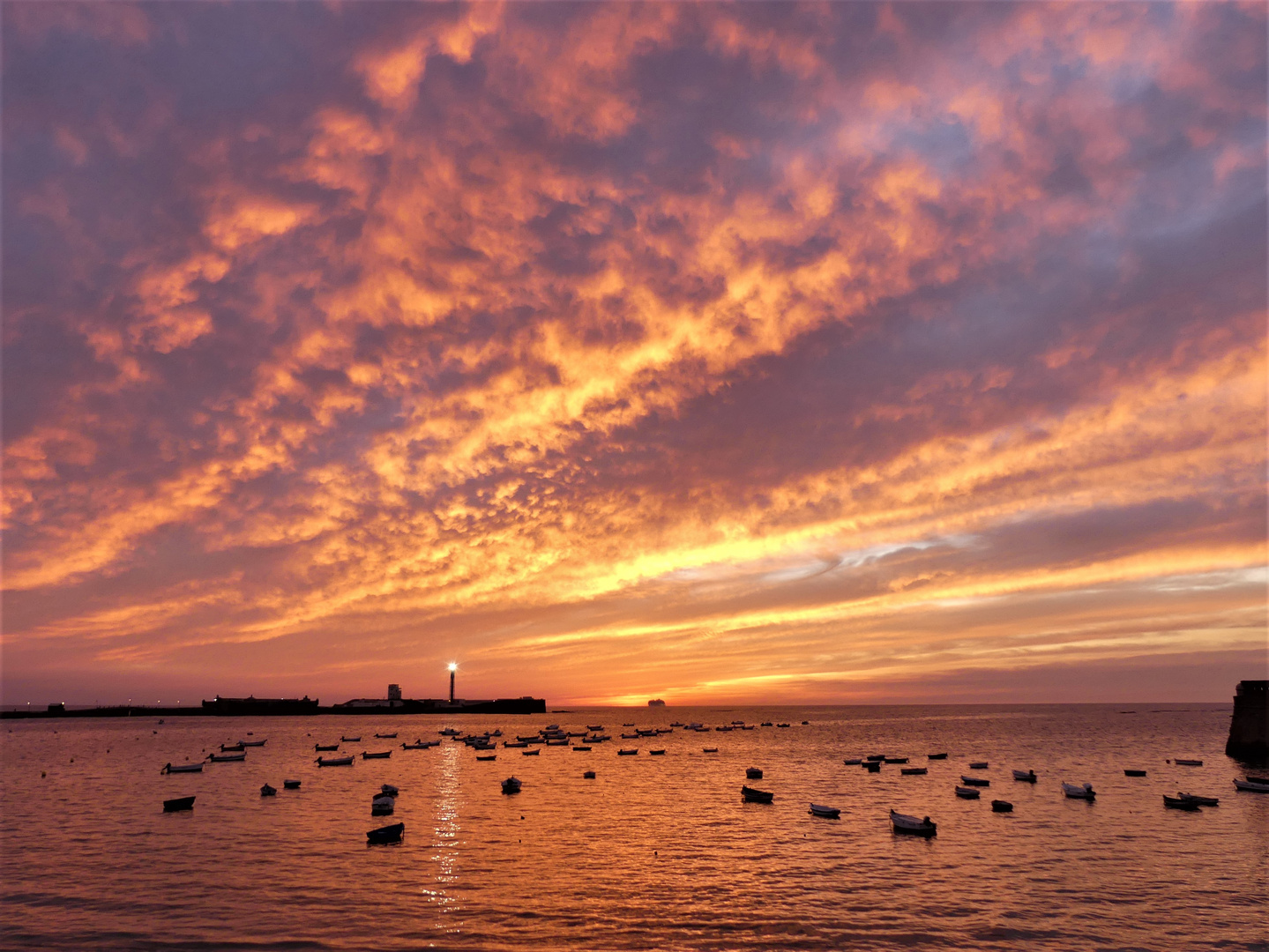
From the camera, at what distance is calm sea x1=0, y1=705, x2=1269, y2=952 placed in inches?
1286

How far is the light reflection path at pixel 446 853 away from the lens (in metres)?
34.3

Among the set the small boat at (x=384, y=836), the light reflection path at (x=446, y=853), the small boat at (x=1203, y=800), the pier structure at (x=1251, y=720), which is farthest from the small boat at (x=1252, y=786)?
the small boat at (x=384, y=836)

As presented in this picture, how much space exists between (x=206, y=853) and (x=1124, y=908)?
50.0 metres

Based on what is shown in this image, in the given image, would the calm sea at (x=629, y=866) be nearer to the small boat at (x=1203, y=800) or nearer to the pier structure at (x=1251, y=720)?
the small boat at (x=1203, y=800)

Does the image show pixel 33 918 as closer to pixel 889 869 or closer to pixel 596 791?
pixel 889 869

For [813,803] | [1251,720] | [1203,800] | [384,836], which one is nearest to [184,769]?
[384,836]

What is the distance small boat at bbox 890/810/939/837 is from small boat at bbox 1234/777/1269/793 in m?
39.7

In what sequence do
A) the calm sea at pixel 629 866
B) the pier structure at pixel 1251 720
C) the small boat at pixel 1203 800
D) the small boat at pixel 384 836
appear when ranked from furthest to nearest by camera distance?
1. the pier structure at pixel 1251 720
2. the small boat at pixel 1203 800
3. the small boat at pixel 384 836
4. the calm sea at pixel 629 866

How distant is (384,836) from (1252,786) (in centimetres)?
7563

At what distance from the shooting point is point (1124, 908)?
119ft

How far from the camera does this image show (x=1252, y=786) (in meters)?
70.8

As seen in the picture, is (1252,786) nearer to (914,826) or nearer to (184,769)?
(914,826)

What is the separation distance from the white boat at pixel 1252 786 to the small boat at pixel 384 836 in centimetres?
7432

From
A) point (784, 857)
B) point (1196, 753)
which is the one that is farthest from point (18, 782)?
point (1196, 753)
